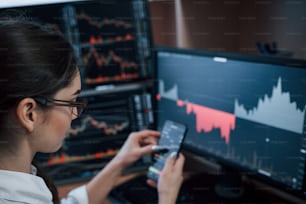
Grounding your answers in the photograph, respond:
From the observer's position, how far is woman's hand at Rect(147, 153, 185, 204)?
3.24 feet

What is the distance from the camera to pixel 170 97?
1.24 metres

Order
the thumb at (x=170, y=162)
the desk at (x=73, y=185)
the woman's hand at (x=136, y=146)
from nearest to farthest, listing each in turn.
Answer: the thumb at (x=170, y=162), the woman's hand at (x=136, y=146), the desk at (x=73, y=185)

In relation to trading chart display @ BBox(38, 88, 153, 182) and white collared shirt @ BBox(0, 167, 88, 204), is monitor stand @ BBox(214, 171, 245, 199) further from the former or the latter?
white collared shirt @ BBox(0, 167, 88, 204)

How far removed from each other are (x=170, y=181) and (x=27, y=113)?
0.45 meters

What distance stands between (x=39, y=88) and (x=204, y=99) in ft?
1.78

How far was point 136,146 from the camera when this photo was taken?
1172 millimetres

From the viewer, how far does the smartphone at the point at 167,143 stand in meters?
1.11

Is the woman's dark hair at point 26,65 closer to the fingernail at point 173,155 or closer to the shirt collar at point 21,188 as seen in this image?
the shirt collar at point 21,188

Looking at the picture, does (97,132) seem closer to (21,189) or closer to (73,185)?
(73,185)

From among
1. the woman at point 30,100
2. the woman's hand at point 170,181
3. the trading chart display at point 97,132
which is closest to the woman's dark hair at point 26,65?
the woman at point 30,100

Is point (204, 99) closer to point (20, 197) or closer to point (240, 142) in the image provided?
point (240, 142)

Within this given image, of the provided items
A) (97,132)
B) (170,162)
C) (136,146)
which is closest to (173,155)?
Result: (170,162)

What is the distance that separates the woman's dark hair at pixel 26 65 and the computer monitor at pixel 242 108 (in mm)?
459

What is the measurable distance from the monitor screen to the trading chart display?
6 cm
